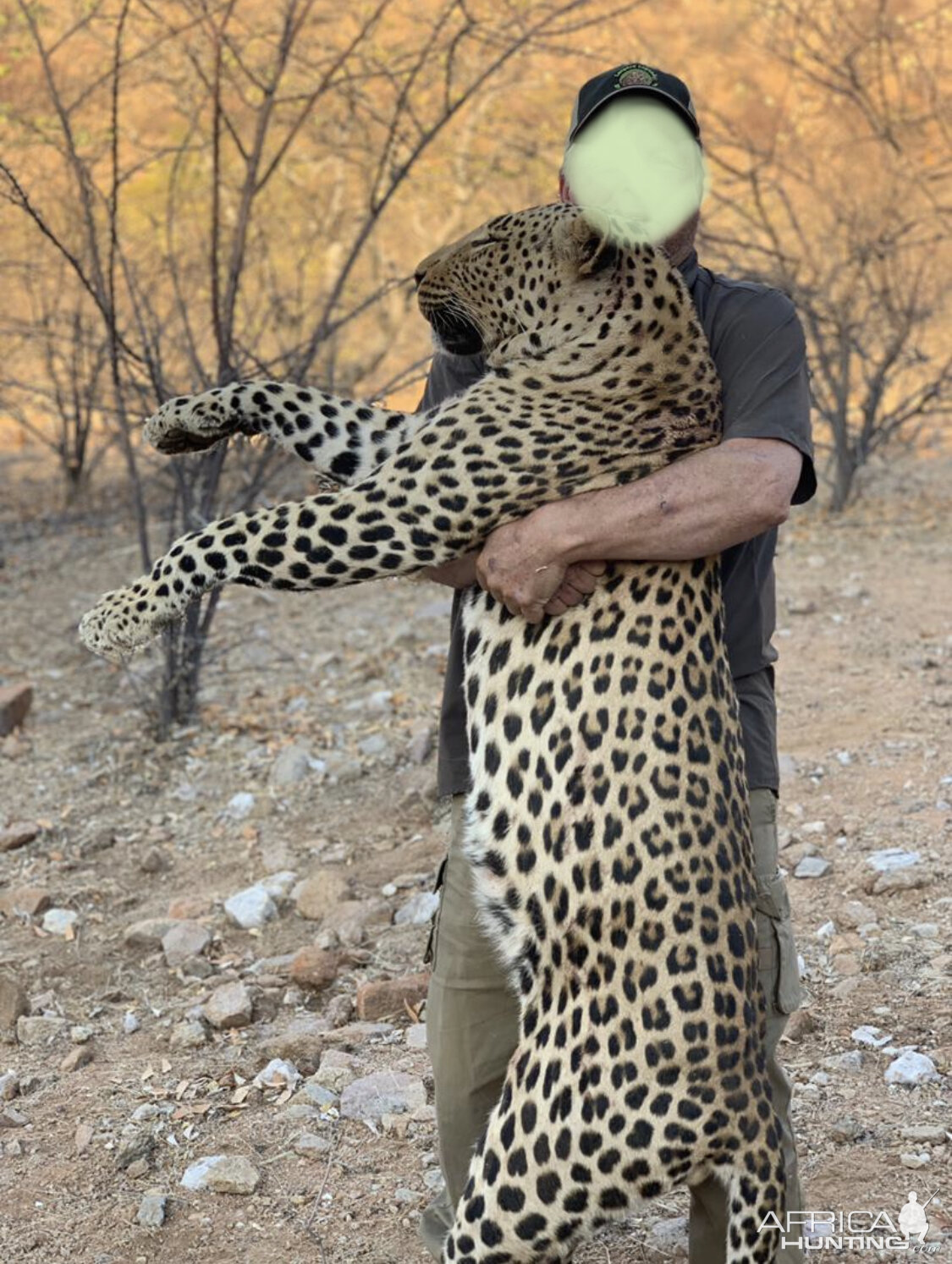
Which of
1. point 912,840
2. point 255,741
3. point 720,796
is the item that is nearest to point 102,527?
point 255,741

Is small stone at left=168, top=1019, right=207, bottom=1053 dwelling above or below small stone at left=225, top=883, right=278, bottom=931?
below

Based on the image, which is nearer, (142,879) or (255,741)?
(142,879)

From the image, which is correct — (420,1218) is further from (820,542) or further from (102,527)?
(102,527)

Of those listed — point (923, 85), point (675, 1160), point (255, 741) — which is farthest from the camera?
point (923, 85)

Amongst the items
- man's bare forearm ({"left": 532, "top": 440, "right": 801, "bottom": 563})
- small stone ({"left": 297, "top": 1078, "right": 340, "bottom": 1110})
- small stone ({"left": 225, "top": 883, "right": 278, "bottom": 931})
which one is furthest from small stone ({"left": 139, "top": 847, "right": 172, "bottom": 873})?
man's bare forearm ({"left": 532, "top": 440, "right": 801, "bottom": 563})

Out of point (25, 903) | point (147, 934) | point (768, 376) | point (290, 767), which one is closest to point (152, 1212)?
point (147, 934)

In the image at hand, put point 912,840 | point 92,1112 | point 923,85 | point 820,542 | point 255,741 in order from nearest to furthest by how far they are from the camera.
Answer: point 92,1112, point 912,840, point 255,741, point 820,542, point 923,85

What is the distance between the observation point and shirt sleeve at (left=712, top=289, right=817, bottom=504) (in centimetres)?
276

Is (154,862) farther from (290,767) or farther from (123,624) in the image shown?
(123,624)

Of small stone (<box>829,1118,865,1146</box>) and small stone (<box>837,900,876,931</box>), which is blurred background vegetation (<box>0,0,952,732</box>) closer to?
small stone (<box>837,900,876,931</box>)

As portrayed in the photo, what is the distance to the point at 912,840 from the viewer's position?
5.16m

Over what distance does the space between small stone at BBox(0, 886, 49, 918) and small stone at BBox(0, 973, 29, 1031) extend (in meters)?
0.63

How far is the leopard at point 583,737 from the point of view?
2.46m

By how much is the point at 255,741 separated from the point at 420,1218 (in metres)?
3.70
